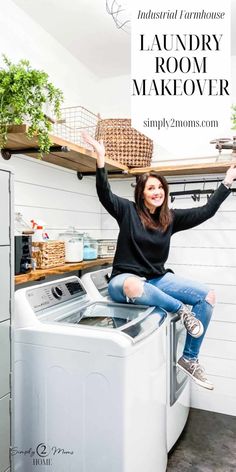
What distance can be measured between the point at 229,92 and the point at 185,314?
1760mm

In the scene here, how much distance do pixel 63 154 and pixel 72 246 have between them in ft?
1.93

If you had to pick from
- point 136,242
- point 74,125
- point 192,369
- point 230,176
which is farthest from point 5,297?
point 230,176

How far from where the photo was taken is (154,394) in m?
1.72

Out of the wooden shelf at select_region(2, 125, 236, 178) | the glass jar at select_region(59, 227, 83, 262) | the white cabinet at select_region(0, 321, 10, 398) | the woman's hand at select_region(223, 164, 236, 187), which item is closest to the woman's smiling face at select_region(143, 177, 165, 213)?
the wooden shelf at select_region(2, 125, 236, 178)

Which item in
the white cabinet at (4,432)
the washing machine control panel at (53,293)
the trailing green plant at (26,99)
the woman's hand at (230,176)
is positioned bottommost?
the white cabinet at (4,432)

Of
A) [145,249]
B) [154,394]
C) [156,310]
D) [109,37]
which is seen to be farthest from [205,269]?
[109,37]

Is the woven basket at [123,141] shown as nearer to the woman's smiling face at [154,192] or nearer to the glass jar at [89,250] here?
the woman's smiling face at [154,192]

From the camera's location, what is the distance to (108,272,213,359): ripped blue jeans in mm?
1979

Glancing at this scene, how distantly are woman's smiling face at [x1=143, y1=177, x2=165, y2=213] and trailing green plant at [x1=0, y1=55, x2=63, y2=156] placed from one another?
815 mm

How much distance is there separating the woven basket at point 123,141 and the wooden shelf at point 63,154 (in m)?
0.09

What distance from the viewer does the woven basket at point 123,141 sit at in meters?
2.52

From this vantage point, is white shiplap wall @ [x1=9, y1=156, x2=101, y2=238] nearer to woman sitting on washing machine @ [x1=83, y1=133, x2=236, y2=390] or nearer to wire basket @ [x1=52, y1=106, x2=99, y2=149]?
wire basket @ [x1=52, y1=106, x2=99, y2=149]

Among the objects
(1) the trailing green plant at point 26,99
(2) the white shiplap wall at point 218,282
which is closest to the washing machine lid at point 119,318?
(1) the trailing green plant at point 26,99

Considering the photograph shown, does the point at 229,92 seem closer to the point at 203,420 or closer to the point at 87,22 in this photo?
the point at 87,22
